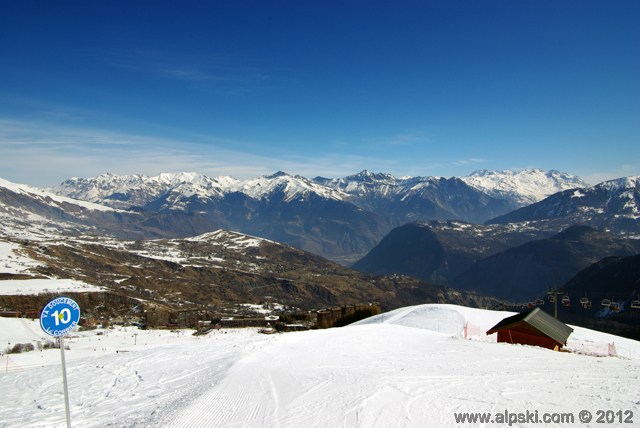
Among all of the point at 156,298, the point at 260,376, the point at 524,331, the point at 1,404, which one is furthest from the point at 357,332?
the point at 156,298

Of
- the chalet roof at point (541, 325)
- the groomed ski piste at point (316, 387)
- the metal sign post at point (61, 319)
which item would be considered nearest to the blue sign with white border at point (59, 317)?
the metal sign post at point (61, 319)

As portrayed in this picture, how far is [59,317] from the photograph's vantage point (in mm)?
9938

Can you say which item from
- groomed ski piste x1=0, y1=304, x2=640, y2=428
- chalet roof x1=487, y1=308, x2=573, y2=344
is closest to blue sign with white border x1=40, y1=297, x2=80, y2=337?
groomed ski piste x1=0, y1=304, x2=640, y2=428

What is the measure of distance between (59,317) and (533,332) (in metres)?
27.0

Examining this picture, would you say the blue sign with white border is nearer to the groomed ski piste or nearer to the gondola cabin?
the groomed ski piste

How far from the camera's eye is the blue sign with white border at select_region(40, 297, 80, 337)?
9734 mm

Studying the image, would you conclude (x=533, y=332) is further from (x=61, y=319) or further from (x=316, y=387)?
(x=61, y=319)

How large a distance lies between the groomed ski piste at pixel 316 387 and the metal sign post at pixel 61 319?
280cm

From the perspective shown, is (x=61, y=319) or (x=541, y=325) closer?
(x=61, y=319)

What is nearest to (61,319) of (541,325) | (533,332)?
(533,332)

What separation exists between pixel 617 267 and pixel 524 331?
561 feet

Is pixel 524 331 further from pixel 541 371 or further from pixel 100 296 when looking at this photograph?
pixel 100 296

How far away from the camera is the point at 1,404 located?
14656 mm

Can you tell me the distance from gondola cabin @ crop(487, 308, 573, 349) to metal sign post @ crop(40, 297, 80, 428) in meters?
26.2
